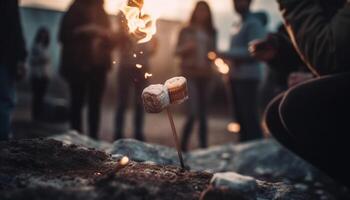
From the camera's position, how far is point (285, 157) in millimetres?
5309

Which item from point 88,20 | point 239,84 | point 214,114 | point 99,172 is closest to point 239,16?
point 239,84

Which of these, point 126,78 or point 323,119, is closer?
point 323,119

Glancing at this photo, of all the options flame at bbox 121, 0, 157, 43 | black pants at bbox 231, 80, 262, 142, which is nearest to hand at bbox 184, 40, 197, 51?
black pants at bbox 231, 80, 262, 142

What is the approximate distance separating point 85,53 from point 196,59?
153 cm

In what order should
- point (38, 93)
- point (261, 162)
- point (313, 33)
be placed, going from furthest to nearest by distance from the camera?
1. point (38, 93)
2. point (261, 162)
3. point (313, 33)

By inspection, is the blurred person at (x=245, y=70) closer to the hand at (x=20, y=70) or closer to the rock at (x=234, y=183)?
the hand at (x=20, y=70)

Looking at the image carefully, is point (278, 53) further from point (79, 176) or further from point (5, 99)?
point (5, 99)

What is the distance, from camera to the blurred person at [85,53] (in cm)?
609

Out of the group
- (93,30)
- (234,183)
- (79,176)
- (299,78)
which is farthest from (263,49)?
(93,30)

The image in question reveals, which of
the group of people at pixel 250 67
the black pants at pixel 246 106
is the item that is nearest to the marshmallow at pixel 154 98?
the group of people at pixel 250 67

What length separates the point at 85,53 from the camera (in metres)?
6.20

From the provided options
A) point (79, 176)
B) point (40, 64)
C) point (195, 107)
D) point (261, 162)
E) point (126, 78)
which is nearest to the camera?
point (79, 176)

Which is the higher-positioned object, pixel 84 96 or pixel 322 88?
pixel 322 88

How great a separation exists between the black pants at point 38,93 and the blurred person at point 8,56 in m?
6.26
